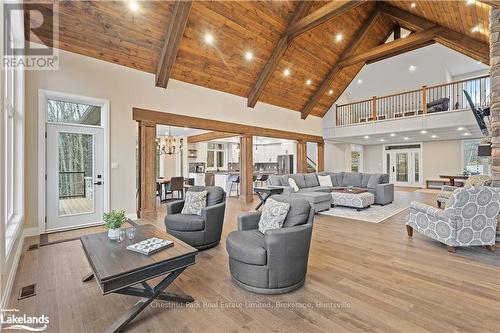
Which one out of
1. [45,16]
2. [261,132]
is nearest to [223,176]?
[261,132]

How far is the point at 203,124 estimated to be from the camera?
682 cm

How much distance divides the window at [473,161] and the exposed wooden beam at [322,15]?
955 centimetres

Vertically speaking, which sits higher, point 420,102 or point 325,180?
point 420,102

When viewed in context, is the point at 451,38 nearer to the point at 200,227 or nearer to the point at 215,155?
the point at 200,227

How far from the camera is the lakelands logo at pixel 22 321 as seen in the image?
189 centimetres

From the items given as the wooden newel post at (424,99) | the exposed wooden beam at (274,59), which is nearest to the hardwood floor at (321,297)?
the exposed wooden beam at (274,59)

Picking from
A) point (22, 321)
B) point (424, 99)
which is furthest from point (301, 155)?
point (22, 321)

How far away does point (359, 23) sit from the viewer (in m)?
7.87

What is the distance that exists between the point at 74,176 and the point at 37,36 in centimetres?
267

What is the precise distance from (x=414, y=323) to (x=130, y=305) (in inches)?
95.5

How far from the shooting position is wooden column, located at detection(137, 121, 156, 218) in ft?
18.8

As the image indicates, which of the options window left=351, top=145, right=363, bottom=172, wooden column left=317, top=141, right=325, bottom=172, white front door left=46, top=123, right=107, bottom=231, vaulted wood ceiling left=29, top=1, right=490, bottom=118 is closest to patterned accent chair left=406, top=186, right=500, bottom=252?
vaulted wood ceiling left=29, top=1, right=490, bottom=118

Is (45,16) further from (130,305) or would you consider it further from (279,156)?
(279,156)

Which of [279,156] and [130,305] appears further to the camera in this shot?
[279,156]
